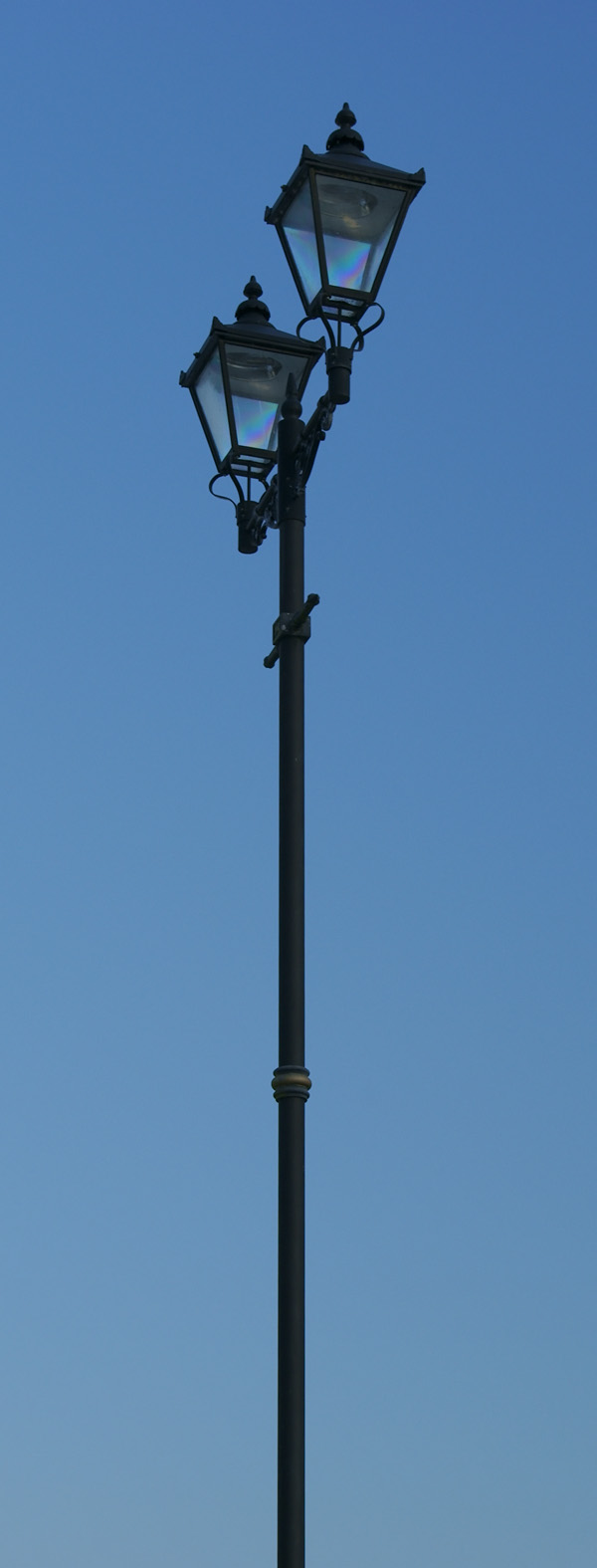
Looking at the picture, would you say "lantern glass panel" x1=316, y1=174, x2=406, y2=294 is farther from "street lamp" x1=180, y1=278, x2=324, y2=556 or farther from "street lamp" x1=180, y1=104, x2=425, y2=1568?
"street lamp" x1=180, y1=278, x2=324, y2=556

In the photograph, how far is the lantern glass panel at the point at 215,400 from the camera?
28.8 ft

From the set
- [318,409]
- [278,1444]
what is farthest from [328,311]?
→ [278,1444]

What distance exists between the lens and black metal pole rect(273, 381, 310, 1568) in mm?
6988

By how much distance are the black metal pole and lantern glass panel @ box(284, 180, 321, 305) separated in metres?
0.56

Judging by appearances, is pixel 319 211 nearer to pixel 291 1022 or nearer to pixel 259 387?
pixel 259 387

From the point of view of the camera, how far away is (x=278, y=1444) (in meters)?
7.03

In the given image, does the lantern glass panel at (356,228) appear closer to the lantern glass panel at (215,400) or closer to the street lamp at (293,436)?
the street lamp at (293,436)

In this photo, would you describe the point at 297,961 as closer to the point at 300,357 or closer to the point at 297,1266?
the point at 297,1266

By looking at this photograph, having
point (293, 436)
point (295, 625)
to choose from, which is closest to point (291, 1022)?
point (295, 625)

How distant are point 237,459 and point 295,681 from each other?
4.25ft

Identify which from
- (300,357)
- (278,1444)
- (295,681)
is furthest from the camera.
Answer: (300,357)

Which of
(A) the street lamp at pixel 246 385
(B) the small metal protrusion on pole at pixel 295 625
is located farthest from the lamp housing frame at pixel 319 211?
(B) the small metal protrusion on pole at pixel 295 625

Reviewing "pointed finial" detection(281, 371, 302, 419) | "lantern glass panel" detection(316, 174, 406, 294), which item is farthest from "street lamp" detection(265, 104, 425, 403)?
"pointed finial" detection(281, 371, 302, 419)

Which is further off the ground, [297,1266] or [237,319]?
[237,319]
